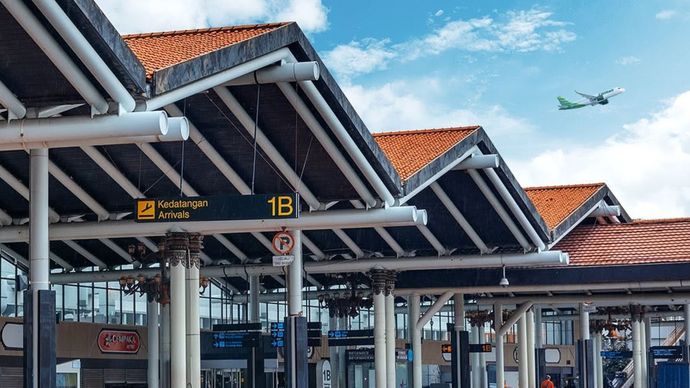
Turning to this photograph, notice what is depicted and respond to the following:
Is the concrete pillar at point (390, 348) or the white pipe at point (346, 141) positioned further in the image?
the concrete pillar at point (390, 348)

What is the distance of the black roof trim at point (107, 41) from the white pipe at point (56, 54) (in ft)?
1.68

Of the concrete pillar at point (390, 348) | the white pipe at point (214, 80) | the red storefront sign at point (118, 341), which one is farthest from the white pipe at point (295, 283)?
the red storefront sign at point (118, 341)

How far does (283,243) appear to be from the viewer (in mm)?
30484

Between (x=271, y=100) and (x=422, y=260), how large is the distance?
13.5 metres

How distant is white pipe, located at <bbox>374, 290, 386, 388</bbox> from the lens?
1519 inches

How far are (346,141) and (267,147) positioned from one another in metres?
1.89

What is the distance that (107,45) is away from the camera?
20.0 m

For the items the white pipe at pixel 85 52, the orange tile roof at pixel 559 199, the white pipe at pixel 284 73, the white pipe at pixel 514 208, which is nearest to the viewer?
the white pipe at pixel 85 52

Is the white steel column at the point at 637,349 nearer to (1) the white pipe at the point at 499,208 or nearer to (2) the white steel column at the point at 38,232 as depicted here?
(1) the white pipe at the point at 499,208

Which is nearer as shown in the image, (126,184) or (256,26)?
(256,26)

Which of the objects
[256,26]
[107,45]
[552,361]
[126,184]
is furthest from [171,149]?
[552,361]

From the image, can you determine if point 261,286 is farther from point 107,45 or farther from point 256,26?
point 107,45

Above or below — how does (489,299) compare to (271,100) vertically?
below

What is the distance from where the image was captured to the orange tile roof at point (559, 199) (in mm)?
42562
